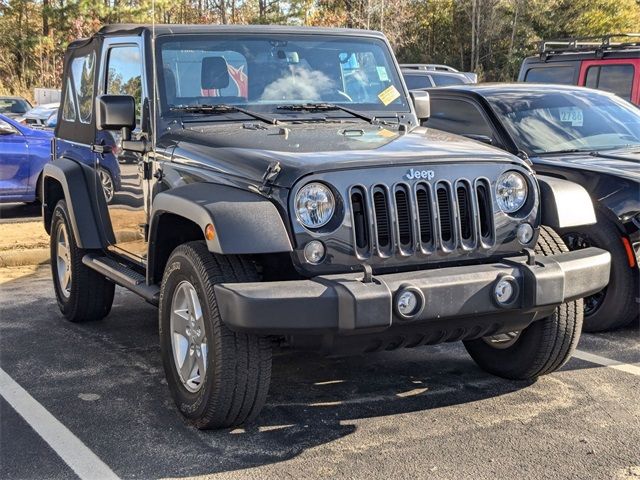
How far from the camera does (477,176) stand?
4145 millimetres

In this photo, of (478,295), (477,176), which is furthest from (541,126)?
(478,295)

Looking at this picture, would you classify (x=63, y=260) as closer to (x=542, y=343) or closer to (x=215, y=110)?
(x=215, y=110)

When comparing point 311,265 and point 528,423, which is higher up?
point 311,265

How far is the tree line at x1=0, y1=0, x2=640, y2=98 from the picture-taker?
34.4 metres

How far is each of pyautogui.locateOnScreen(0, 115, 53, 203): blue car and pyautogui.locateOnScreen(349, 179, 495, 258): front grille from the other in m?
8.74

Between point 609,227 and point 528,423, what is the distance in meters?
2.04

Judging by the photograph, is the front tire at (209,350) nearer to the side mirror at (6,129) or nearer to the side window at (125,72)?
the side window at (125,72)

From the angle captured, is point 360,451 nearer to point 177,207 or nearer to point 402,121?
point 177,207

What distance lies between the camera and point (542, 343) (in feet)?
15.1

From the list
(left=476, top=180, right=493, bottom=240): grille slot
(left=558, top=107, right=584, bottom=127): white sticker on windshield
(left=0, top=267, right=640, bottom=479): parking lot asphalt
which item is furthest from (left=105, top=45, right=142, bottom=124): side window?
(left=558, top=107, right=584, bottom=127): white sticker on windshield

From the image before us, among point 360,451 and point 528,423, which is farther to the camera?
point 528,423

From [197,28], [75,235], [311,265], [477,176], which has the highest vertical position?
[197,28]

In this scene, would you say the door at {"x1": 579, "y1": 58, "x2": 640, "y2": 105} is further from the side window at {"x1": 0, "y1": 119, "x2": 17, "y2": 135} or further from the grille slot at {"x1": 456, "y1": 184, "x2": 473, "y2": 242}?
the side window at {"x1": 0, "y1": 119, "x2": 17, "y2": 135}

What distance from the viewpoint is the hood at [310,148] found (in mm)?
3939
